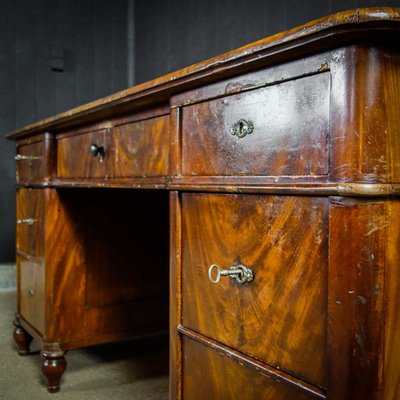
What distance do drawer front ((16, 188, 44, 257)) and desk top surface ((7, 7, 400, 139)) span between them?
81cm

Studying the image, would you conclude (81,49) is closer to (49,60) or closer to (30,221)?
(49,60)

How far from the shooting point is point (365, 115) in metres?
0.78

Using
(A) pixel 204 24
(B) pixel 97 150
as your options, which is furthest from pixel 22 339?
(A) pixel 204 24

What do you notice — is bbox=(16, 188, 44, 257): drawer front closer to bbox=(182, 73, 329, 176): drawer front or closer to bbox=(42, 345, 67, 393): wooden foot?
bbox=(42, 345, 67, 393): wooden foot

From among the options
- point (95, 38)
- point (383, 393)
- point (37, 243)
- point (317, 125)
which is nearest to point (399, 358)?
point (383, 393)

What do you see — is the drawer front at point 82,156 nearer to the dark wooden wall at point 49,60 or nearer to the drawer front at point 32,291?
the drawer front at point 32,291

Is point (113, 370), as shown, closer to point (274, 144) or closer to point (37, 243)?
point (37, 243)

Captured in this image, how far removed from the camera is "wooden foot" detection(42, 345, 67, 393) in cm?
192

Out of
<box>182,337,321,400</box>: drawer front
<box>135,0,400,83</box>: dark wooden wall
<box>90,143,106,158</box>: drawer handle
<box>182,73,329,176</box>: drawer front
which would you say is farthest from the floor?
<box>135,0,400,83</box>: dark wooden wall

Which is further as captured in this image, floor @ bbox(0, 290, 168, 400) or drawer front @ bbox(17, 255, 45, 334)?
drawer front @ bbox(17, 255, 45, 334)

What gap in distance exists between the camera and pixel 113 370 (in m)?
2.14

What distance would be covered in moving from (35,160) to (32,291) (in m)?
0.55

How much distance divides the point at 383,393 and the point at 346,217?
0.91ft

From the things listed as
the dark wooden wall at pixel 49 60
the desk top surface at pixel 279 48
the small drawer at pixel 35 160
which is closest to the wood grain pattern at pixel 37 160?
the small drawer at pixel 35 160
